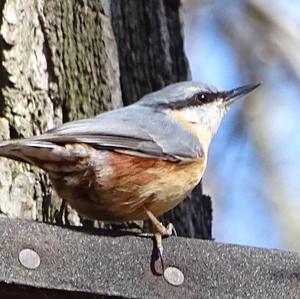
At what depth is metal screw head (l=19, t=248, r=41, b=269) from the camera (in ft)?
7.73

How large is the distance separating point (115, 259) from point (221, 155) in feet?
11.4

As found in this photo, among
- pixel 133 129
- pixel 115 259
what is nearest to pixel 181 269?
pixel 115 259

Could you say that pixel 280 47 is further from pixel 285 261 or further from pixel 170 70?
pixel 285 261

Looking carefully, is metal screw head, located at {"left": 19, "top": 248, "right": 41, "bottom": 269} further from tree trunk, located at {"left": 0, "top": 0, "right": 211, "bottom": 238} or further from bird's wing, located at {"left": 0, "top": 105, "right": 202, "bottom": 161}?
tree trunk, located at {"left": 0, "top": 0, "right": 211, "bottom": 238}

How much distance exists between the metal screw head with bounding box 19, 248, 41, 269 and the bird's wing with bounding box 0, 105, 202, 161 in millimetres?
440

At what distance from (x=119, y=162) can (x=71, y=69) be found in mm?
694

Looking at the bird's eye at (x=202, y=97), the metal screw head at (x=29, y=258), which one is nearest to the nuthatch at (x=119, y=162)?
the bird's eye at (x=202, y=97)

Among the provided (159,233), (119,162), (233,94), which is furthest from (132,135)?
(233,94)

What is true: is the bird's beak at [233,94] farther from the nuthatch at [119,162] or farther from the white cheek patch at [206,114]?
the nuthatch at [119,162]

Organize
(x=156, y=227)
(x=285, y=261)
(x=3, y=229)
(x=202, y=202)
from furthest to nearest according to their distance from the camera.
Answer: (x=202, y=202) → (x=156, y=227) → (x=285, y=261) → (x=3, y=229)

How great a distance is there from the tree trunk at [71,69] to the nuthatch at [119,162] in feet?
1.03

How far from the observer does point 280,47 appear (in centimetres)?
604

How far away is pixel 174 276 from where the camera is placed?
8.11 feet

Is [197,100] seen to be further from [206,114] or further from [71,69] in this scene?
[71,69]
